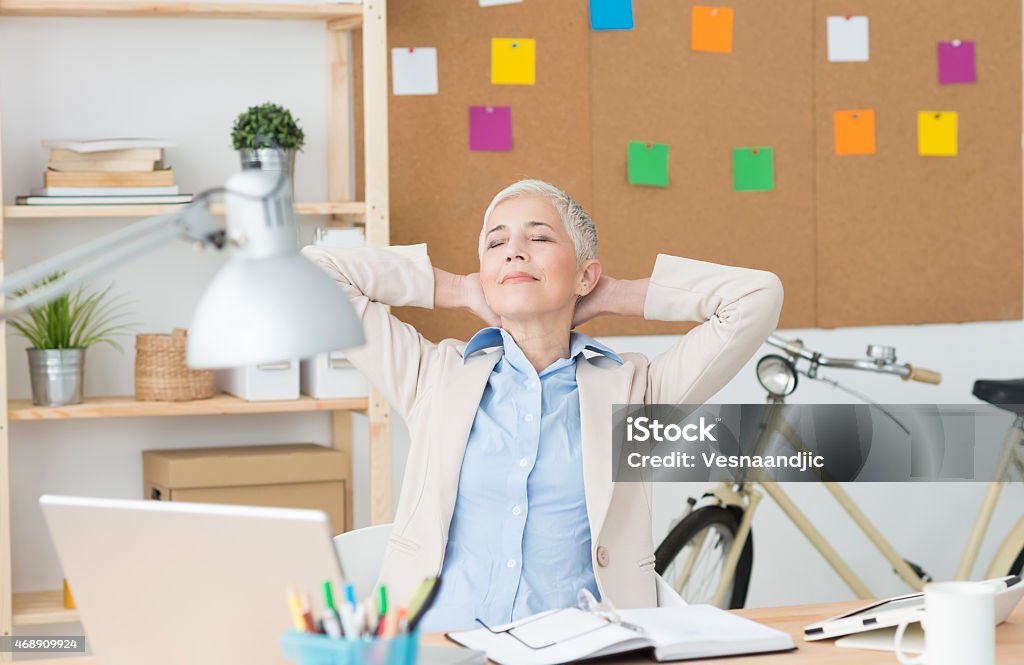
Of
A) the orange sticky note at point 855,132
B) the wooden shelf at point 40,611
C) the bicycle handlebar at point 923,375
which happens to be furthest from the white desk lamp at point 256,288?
the orange sticky note at point 855,132

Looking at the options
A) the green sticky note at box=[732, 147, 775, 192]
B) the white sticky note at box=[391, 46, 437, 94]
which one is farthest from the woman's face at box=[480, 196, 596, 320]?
the green sticky note at box=[732, 147, 775, 192]

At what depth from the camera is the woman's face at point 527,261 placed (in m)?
2.05

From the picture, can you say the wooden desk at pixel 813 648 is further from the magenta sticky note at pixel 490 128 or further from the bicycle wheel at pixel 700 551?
the magenta sticky note at pixel 490 128

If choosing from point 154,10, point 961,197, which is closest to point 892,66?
point 961,197

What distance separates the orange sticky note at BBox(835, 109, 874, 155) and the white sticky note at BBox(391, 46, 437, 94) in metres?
1.15

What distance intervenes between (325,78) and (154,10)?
1.52 ft

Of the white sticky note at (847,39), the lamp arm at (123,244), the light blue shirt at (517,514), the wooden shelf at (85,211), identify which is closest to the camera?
the lamp arm at (123,244)

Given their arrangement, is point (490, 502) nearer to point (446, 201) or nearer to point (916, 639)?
point (916, 639)

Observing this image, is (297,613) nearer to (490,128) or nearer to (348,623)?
(348,623)

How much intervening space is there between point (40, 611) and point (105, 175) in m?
0.96

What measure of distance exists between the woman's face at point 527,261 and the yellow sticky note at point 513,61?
101 centimetres

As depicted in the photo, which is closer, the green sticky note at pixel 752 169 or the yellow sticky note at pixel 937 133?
the green sticky note at pixel 752 169

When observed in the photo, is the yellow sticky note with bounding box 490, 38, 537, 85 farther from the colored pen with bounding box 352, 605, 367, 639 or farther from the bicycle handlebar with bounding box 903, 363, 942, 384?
the colored pen with bounding box 352, 605, 367, 639

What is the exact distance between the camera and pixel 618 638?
1.32m
